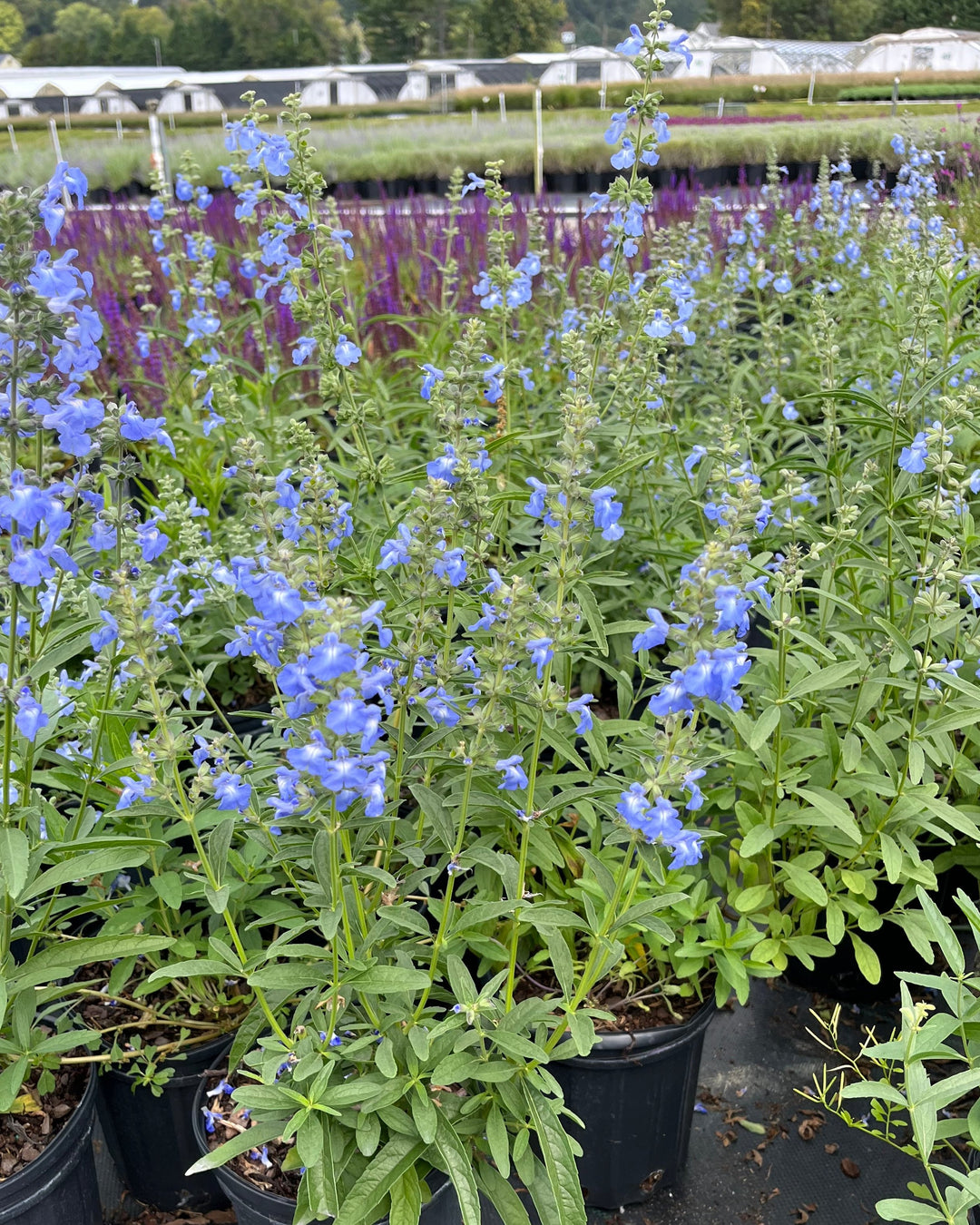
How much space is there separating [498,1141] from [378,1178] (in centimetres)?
21

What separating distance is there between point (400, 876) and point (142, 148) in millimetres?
21415

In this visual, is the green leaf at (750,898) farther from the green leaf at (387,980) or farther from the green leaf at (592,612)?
the green leaf at (387,980)

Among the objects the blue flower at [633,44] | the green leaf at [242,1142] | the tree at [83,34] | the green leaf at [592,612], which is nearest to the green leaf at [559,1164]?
the green leaf at [242,1142]

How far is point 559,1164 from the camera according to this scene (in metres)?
1.76

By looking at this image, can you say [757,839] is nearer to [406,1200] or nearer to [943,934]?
[943,934]

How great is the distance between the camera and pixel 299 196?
9.23ft

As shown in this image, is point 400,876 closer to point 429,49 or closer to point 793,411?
point 793,411

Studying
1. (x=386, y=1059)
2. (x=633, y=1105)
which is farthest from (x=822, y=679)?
(x=386, y=1059)

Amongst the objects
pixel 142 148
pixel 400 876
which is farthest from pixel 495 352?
pixel 142 148

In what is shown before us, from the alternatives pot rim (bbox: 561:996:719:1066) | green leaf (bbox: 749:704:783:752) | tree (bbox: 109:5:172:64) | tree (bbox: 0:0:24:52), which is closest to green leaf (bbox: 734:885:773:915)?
pot rim (bbox: 561:996:719:1066)

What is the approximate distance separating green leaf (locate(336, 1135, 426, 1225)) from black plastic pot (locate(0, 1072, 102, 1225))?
25.3 inches

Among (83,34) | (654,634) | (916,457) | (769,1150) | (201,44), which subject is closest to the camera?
(654,634)

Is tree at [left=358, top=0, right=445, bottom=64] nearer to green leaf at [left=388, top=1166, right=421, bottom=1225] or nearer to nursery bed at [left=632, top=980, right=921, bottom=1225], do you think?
nursery bed at [left=632, top=980, right=921, bottom=1225]

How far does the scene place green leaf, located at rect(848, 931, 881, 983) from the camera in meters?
2.29
